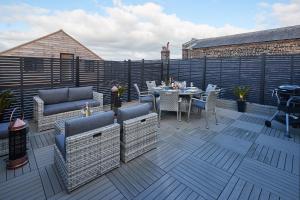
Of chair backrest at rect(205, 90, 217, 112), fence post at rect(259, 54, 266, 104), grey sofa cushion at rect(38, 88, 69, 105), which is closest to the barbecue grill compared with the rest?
fence post at rect(259, 54, 266, 104)

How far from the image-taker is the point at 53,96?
415 cm

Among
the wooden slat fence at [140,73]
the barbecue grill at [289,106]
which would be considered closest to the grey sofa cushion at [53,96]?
the wooden slat fence at [140,73]

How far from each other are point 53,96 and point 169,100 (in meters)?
2.99

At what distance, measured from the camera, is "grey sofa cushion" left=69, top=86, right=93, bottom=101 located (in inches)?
178

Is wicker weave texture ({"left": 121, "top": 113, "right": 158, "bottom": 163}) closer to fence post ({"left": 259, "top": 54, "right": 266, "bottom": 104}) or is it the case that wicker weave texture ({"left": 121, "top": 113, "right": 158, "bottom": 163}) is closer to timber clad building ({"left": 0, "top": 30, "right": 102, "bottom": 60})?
fence post ({"left": 259, "top": 54, "right": 266, "bottom": 104})

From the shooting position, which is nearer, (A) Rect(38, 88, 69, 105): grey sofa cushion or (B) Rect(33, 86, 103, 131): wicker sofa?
(B) Rect(33, 86, 103, 131): wicker sofa

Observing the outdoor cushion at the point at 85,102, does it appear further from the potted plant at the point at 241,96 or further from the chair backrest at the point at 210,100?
the potted plant at the point at 241,96

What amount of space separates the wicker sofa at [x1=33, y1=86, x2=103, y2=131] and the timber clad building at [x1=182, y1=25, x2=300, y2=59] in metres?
10.2

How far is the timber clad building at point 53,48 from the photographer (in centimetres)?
1028

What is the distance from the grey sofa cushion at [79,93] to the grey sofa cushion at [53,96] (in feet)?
0.42

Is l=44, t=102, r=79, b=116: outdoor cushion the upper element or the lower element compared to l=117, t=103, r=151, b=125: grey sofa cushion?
lower

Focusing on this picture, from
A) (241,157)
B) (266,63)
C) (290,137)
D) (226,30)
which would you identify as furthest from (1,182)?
(226,30)

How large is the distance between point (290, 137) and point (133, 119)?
11.9ft

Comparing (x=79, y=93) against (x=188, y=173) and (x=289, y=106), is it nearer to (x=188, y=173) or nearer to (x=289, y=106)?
(x=188, y=173)
